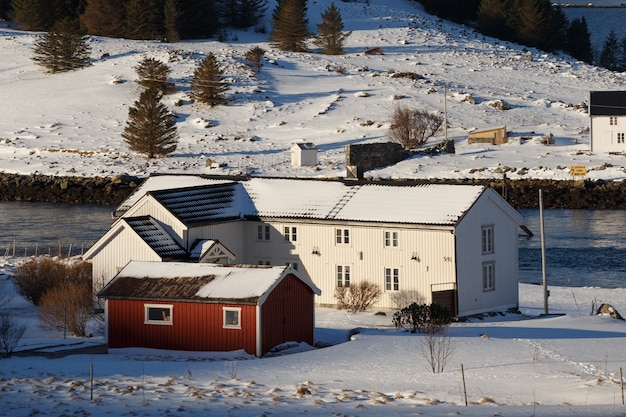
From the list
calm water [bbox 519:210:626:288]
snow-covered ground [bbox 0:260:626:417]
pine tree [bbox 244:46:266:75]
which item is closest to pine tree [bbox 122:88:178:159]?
pine tree [bbox 244:46:266:75]

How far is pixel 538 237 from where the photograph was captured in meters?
50.6

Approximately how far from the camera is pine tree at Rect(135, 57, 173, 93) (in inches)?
3361

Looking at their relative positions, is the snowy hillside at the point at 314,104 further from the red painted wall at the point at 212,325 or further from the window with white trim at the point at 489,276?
the red painted wall at the point at 212,325

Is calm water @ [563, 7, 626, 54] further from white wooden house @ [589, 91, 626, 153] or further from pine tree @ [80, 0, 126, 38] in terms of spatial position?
white wooden house @ [589, 91, 626, 153]

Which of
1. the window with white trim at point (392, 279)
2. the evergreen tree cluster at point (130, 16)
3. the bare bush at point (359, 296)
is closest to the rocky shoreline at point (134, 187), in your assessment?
the window with white trim at point (392, 279)

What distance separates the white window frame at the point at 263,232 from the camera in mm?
37062

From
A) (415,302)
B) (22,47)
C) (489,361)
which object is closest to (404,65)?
(22,47)

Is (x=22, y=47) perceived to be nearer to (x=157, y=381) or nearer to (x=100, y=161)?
(x=100, y=161)

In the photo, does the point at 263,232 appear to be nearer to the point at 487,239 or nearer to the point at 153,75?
the point at 487,239

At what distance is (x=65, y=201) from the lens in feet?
218

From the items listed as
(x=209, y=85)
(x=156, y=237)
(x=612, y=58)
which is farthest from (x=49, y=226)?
(x=612, y=58)

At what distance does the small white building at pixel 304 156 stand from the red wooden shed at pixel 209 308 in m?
40.3

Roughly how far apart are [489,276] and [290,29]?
6493 cm

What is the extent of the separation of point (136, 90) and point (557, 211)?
3602cm
